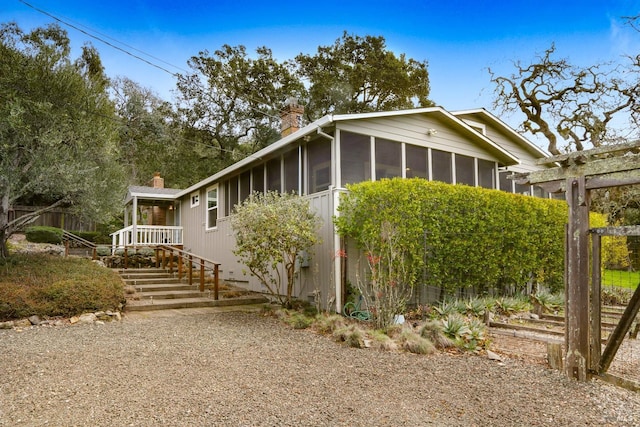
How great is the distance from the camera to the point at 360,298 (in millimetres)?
8914

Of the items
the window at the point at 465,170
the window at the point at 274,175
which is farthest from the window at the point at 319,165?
the window at the point at 465,170

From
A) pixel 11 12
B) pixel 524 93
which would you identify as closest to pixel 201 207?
pixel 11 12

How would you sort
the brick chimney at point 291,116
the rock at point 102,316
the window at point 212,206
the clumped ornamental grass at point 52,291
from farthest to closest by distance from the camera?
the window at point 212,206 < the brick chimney at point 291,116 < the rock at point 102,316 < the clumped ornamental grass at point 52,291

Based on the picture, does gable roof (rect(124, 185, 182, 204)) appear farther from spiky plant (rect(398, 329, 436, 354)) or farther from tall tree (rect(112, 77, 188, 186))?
spiky plant (rect(398, 329, 436, 354))

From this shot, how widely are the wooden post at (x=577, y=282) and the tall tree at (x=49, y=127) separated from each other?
10170 millimetres

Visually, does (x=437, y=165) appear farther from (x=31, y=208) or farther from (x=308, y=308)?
(x=31, y=208)

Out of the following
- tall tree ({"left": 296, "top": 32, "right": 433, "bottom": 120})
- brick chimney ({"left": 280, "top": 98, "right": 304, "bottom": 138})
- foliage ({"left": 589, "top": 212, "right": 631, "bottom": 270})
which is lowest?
foliage ({"left": 589, "top": 212, "right": 631, "bottom": 270})

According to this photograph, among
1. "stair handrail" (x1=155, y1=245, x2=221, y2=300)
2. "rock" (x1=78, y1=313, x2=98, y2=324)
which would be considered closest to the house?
"stair handrail" (x1=155, y1=245, x2=221, y2=300)

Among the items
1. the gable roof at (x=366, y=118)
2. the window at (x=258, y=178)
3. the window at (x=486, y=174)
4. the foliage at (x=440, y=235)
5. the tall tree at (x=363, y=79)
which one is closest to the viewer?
the foliage at (x=440, y=235)

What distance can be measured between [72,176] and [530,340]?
10.2m

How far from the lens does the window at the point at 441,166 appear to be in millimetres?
10859

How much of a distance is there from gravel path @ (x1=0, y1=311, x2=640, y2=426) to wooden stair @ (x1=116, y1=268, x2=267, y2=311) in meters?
3.29

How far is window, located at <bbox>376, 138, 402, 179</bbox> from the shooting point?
986 cm

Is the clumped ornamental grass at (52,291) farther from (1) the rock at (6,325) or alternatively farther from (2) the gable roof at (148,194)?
(2) the gable roof at (148,194)
